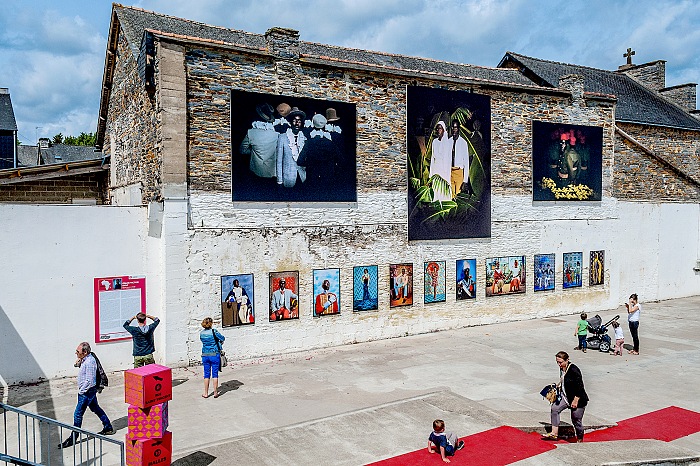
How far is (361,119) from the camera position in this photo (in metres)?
17.1

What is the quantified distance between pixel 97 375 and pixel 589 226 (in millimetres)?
18526

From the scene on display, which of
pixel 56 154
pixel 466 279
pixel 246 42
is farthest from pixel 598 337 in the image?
pixel 56 154

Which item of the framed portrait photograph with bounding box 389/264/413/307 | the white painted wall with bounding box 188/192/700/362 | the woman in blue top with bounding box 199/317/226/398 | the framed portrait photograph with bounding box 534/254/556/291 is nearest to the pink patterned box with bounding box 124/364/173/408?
the woman in blue top with bounding box 199/317/226/398

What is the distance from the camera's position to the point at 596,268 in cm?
2245

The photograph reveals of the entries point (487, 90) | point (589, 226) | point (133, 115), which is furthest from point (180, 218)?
point (589, 226)

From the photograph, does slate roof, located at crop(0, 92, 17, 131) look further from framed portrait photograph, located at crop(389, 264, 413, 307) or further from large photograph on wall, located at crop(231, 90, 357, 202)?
framed portrait photograph, located at crop(389, 264, 413, 307)

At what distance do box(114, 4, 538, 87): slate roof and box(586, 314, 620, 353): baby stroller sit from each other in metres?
9.09

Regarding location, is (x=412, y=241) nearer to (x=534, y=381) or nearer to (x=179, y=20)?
(x=534, y=381)

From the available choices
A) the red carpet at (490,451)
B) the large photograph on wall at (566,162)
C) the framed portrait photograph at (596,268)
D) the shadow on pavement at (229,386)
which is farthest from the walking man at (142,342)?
the framed portrait photograph at (596,268)

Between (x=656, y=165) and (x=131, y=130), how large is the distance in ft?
68.3

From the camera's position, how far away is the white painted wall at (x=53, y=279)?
1290cm

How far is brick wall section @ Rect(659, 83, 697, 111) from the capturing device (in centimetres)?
3016

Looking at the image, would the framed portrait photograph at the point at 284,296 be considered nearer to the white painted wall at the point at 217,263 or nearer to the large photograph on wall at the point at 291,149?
the white painted wall at the point at 217,263

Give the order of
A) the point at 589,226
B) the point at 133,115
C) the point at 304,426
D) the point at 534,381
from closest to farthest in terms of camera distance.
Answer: the point at 304,426 → the point at 534,381 → the point at 133,115 → the point at 589,226
